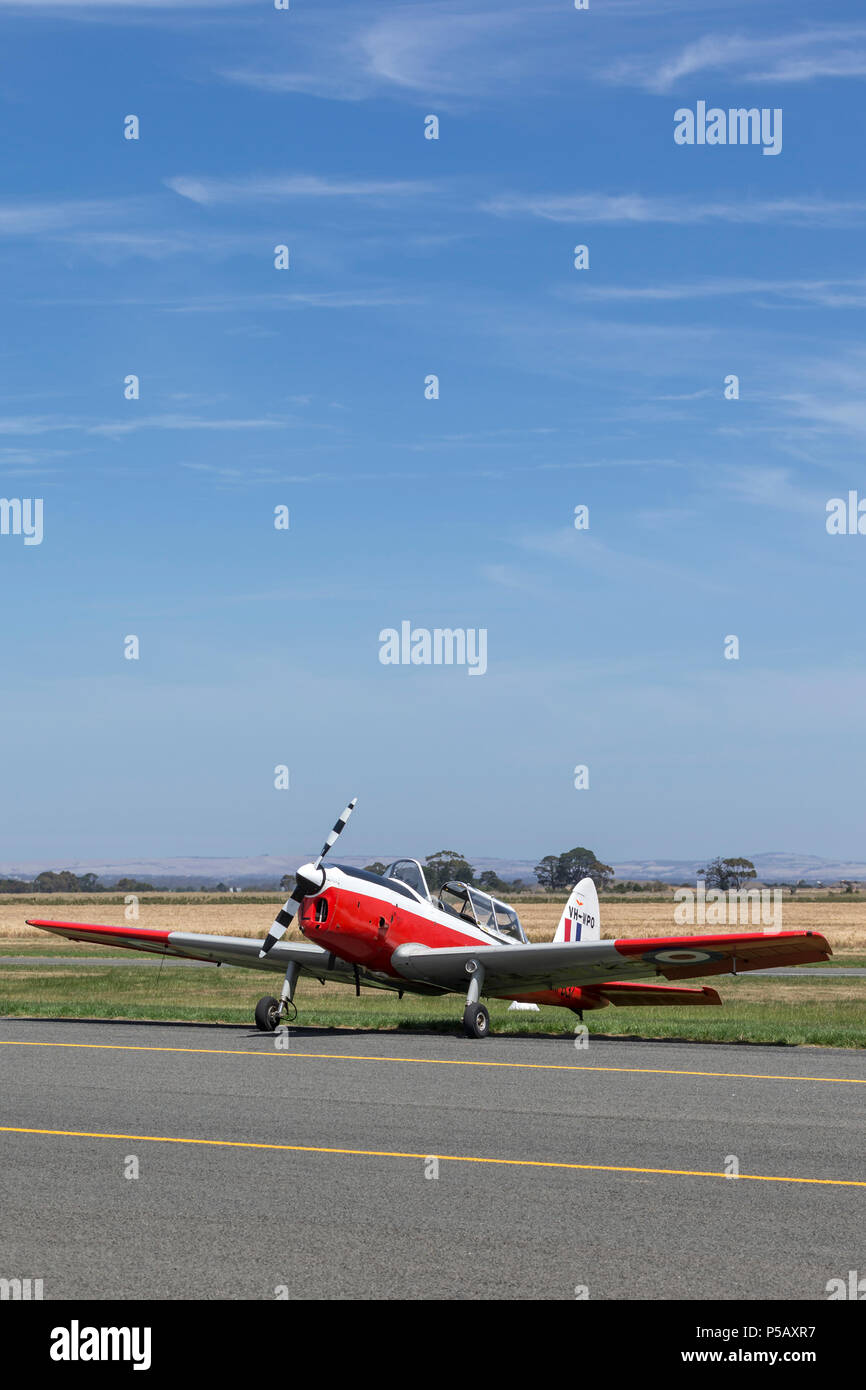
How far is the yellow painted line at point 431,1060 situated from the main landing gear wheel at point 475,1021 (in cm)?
229

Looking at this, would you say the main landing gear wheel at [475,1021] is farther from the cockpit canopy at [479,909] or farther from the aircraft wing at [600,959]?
the cockpit canopy at [479,909]

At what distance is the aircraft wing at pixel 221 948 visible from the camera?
20656mm

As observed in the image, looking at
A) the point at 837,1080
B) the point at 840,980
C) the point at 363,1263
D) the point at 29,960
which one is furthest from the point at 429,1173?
the point at 29,960

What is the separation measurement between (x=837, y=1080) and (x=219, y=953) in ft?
36.9

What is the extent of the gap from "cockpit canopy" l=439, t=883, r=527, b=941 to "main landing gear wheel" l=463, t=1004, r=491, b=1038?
1.83 meters

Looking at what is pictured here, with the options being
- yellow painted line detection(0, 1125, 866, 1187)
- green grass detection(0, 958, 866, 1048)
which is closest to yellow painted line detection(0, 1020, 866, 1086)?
green grass detection(0, 958, 866, 1048)

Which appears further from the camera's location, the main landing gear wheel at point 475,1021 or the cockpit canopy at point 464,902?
the cockpit canopy at point 464,902

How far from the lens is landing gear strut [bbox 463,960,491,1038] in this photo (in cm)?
1914

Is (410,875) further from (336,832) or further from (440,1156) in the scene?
(440,1156)

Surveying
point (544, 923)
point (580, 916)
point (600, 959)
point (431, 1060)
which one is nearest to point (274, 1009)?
point (431, 1060)

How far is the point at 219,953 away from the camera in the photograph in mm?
22734

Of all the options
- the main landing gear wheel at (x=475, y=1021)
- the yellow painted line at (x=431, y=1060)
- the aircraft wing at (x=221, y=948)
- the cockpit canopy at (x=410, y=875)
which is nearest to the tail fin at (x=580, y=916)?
the cockpit canopy at (x=410, y=875)

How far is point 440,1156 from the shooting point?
34.0 feet

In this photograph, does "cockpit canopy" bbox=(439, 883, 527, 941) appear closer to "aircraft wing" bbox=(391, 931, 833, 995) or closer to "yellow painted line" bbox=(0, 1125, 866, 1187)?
"aircraft wing" bbox=(391, 931, 833, 995)
